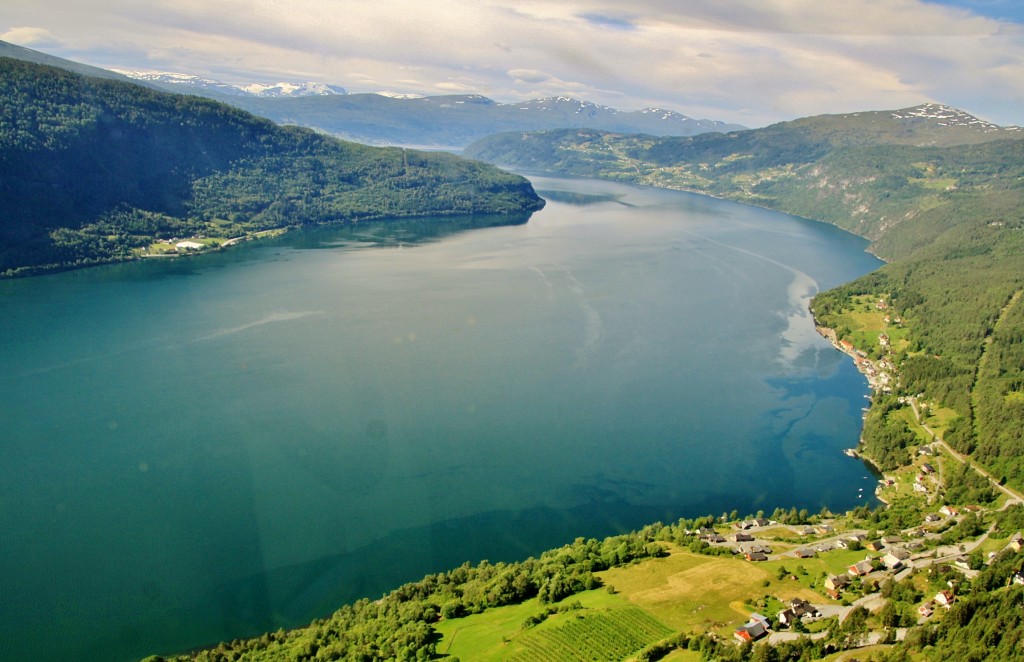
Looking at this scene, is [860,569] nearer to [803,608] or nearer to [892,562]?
[892,562]

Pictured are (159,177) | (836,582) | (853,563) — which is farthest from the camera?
(159,177)

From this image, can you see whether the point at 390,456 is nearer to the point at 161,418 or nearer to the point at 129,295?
the point at 161,418

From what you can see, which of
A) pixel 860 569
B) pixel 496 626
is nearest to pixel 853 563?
pixel 860 569

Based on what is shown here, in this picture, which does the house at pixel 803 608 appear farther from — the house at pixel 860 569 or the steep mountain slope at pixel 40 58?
the steep mountain slope at pixel 40 58

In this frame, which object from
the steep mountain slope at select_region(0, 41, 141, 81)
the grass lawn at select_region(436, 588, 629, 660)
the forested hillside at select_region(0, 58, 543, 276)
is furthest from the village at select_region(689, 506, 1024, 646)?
the steep mountain slope at select_region(0, 41, 141, 81)

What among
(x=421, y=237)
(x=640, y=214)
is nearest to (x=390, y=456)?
(x=421, y=237)

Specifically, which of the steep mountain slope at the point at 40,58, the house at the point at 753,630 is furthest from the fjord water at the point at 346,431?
the steep mountain slope at the point at 40,58
